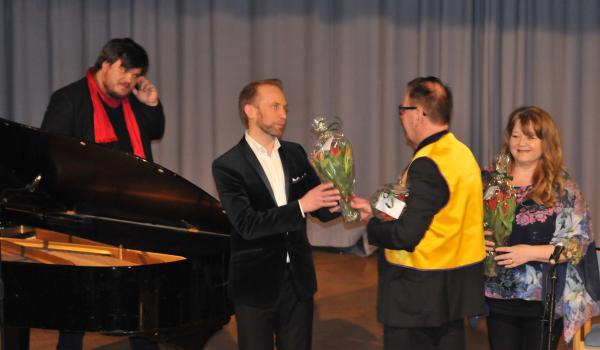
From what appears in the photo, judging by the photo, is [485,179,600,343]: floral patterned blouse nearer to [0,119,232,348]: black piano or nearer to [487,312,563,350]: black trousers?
[487,312,563,350]: black trousers

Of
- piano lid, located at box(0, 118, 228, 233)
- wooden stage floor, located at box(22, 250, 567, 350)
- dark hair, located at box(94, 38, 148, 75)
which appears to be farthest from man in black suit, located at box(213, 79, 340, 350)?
wooden stage floor, located at box(22, 250, 567, 350)

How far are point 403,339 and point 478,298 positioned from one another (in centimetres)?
32

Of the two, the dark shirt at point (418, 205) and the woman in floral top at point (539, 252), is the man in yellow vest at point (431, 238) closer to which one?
the dark shirt at point (418, 205)

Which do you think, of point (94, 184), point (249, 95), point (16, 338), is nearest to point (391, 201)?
point (249, 95)

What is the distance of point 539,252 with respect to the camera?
3.51m

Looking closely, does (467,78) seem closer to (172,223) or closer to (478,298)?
(172,223)

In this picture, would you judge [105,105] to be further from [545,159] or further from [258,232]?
[545,159]

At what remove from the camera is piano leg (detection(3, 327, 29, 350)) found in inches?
167

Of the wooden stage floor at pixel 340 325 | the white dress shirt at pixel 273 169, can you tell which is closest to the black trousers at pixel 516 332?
the white dress shirt at pixel 273 169

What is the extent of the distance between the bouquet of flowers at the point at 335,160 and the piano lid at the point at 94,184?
0.95 metres

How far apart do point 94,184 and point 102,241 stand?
380 millimetres

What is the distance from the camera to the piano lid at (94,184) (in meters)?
3.92

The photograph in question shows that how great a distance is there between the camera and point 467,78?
820 cm

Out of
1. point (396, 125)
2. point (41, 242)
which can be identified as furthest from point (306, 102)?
point (41, 242)
